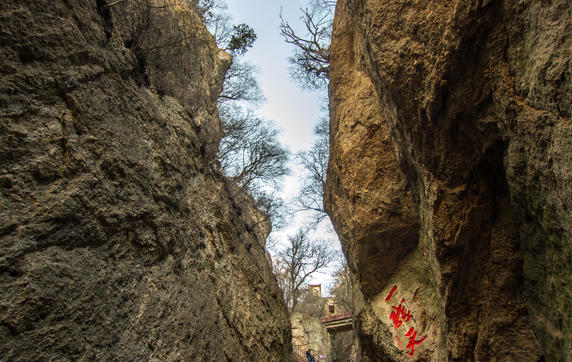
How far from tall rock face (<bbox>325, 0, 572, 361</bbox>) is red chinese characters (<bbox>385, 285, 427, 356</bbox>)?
2 centimetres

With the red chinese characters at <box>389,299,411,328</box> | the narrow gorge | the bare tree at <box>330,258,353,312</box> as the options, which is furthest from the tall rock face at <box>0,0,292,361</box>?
the bare tree at <box>330,258,353,312</box>

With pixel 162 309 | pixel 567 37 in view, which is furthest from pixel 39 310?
pixel 567 37

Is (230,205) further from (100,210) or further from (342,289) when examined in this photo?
(342,289)

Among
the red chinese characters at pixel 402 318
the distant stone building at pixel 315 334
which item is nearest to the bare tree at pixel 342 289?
the distant stone building at pixel 315 334

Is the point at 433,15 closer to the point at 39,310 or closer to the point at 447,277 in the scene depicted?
the point at 447,277

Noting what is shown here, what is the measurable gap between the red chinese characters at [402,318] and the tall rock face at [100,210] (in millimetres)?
2328

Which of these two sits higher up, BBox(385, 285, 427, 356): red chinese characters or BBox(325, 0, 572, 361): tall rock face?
BBox(325, 0, 572, 361): tall rock face

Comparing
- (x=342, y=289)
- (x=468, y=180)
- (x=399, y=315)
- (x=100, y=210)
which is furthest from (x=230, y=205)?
(x=342, y=289)

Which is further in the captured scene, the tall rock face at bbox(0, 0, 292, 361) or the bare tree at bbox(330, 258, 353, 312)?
the bare tree at bbox(330, 258, 353, 312)

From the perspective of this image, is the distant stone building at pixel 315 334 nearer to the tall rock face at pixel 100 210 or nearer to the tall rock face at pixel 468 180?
the tall rock face at pixel 468 180

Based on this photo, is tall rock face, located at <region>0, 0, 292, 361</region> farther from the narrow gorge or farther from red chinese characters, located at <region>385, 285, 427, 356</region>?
red chinese characters, located at <region>385, 285, 427, 356</region>

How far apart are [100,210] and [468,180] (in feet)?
13.7

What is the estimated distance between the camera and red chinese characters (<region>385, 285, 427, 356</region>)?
5980 mm

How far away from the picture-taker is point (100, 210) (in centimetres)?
342
